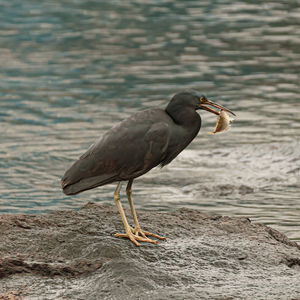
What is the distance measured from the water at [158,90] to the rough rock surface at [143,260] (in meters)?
2.64

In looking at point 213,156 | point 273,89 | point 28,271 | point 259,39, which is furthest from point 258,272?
point 259,39

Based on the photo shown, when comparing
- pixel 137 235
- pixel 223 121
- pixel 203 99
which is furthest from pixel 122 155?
pixel 223 121

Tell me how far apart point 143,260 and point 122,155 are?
0.81 metres

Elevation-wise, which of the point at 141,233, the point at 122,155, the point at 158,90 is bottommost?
the point at 158,90

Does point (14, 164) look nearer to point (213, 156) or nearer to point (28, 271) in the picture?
point (213, 156)

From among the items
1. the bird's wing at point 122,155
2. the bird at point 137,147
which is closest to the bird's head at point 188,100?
the bird at point 137,147

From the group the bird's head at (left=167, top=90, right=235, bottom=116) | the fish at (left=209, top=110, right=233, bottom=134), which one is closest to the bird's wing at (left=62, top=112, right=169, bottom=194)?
the bird's head at (left=167, top=90, right=235, bottom=116)

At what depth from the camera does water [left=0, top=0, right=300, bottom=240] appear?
11441 millimetres

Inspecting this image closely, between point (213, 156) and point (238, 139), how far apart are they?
42.4 inches

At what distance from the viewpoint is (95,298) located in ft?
18.7

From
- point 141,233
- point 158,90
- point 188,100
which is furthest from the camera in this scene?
point 158,90

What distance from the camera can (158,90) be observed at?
17828mm

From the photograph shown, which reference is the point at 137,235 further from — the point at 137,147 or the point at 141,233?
the point at 137,147

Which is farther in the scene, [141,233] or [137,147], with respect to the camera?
[141,233]
